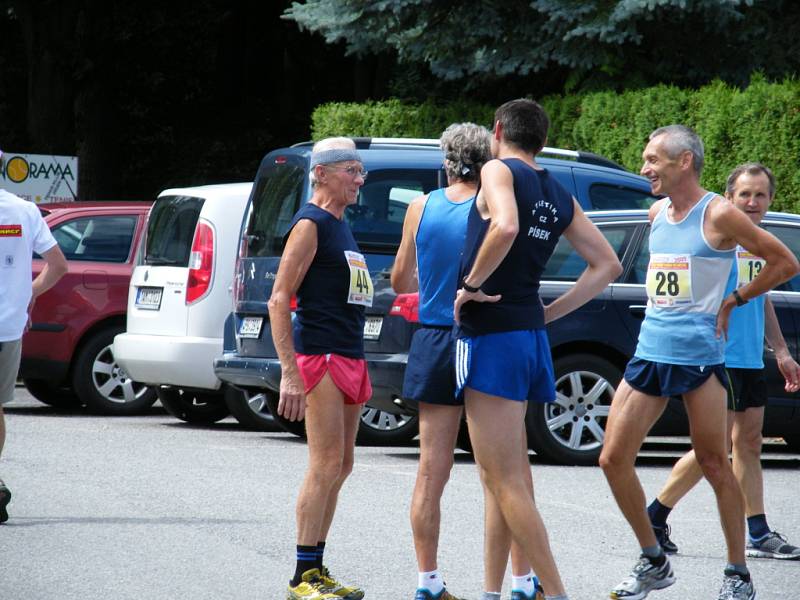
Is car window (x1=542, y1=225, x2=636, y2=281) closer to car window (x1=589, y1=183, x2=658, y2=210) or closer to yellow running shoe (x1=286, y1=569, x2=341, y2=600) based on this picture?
car window (x1=589, y1=183, x2=658, y2=210)

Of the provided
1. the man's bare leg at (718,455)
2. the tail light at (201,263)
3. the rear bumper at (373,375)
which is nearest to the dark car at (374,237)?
the rear bumper at (373,375)

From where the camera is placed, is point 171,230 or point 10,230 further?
point 171,230

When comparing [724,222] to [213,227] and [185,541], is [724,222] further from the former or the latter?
[213,227]

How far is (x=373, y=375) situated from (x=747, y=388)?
3434mm

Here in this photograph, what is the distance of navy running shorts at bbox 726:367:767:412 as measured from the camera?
24.4 feet

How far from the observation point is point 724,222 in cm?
628

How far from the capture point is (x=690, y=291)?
636cm

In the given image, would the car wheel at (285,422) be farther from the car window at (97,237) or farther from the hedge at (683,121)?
the hedge at (683,121)

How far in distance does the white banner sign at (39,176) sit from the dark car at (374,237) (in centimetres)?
1112

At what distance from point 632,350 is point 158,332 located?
4076 mm

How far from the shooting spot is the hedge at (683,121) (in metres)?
15.1

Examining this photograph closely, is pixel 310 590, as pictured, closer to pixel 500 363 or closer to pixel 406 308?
pixel 500 363

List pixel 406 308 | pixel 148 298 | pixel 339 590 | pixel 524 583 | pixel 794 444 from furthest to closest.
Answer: pixel 148 298, pixel 794 444, pixel 406 308, pixel 339 590, pixel 524 583

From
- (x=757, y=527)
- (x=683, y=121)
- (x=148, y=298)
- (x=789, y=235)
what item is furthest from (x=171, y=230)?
(x=757, y=527)
